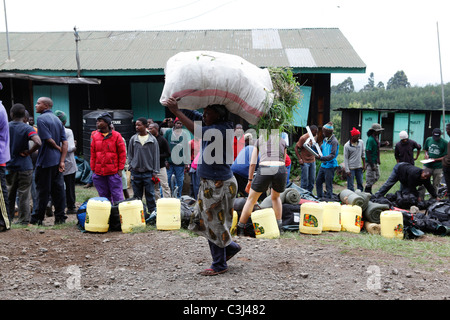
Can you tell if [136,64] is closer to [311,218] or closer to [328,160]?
[328,160]

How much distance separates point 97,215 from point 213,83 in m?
3.25

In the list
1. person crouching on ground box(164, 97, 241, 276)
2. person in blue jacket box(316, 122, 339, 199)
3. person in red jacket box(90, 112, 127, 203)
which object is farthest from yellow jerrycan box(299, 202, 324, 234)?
person in blue jacket box(316, 122, 339, 199)

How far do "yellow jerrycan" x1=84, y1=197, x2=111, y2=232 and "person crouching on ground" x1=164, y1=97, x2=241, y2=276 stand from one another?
99.4 inches

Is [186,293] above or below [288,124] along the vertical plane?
below

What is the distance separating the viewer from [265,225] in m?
5.92

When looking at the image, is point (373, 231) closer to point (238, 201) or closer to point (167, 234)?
point (238, 201)

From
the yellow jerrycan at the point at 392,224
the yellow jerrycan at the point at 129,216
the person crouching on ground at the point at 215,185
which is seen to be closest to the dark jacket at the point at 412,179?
the yellow jerrycan at the point at 392,224

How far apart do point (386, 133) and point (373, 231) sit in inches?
778

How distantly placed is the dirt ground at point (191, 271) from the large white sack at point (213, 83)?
1699mm

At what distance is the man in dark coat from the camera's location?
9.21m

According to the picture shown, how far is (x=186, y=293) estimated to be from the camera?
3.68m

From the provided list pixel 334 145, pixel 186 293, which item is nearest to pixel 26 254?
pixel 186 293

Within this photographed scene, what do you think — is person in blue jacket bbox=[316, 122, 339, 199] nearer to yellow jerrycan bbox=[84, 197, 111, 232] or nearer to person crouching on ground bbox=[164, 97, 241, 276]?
yellow jerrycan bbox=[84, 197, 111, 232]

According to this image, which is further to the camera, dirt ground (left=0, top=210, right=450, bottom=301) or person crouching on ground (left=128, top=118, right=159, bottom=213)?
person crouching on ground (left=128, top=118, right=159, bottom=213)
